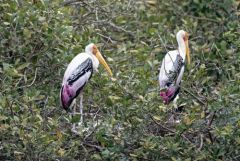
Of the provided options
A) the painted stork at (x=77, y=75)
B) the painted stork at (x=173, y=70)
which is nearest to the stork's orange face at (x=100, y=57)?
the painted stork at (x=77, y=75)

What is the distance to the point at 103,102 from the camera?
25.7 ft

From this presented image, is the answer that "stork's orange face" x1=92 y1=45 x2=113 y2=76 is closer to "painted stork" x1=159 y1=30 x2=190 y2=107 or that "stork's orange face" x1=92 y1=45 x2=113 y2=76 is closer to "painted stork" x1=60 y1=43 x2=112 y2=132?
"painted stork" x1=60 y1=43 x2=112 y2=132

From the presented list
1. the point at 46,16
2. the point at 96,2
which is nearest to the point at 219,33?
the point at 96,2

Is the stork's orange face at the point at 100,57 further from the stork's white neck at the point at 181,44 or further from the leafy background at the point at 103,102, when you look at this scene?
the stork's white neck at the point at 181,44

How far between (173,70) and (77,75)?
0.84 meters

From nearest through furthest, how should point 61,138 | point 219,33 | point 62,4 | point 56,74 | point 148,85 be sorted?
point 61,138
point 148,85
point 56,74
point 62,4
point 219,33

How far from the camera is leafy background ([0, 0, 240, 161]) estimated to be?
7.20 metres

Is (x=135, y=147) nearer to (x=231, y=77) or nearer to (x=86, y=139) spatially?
(x=86, y=139)

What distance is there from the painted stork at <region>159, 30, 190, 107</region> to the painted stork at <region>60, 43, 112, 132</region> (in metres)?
0.47

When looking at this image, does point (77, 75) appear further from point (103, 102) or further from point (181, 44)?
point (181, 44)

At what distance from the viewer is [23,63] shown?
26.8ft

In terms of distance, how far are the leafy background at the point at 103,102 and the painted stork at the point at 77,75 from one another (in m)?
0.08

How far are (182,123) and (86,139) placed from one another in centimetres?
77

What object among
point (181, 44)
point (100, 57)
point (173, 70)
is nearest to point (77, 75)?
point (100, 57)
